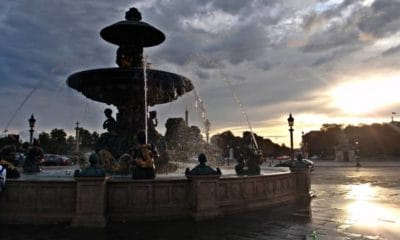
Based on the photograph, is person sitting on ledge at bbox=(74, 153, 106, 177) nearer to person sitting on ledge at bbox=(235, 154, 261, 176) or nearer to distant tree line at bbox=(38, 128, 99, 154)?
person sitting on ledge at bbox=(235, 154, 261, 176)

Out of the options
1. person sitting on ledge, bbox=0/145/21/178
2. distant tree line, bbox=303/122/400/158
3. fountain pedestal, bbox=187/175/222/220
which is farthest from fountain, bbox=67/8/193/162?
distant tree line, bbox=303/122/400/158

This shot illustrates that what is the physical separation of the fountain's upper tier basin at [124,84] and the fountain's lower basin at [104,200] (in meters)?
5.58

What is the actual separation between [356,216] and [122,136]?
9305mm

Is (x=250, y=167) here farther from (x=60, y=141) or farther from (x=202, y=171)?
(x=60, y=141)

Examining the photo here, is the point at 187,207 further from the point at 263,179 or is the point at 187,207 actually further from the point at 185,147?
the point at 185,147

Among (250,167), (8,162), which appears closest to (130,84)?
(8,162)

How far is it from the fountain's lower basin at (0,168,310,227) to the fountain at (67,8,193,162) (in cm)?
564

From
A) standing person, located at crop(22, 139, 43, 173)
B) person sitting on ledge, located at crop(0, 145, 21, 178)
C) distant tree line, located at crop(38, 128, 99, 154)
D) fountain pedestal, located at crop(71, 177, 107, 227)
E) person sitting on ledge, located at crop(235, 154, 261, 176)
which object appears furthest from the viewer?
distant tree line, located at crop(38, 128, 99, 154)

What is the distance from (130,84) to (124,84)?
269mm

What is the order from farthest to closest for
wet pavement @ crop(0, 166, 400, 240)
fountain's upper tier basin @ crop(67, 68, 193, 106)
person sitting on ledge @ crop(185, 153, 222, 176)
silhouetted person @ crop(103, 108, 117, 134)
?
silhouetted person @ crop(103, 108, 117, 134)
fountain's upper tier basin @ crop(67, 68, 193, 106)
person sitting on ledge @ crop(185, 153, 222, 176)
wet pavement @ crop(0, 166, 400, 240)

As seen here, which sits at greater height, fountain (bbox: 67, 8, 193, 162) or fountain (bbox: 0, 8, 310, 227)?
fountain (bbox: 67, 8, 193, 162)

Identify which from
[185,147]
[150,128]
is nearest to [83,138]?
[185,147]

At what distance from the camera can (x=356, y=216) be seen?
416 inches

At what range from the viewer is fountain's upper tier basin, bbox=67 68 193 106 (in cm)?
1423
